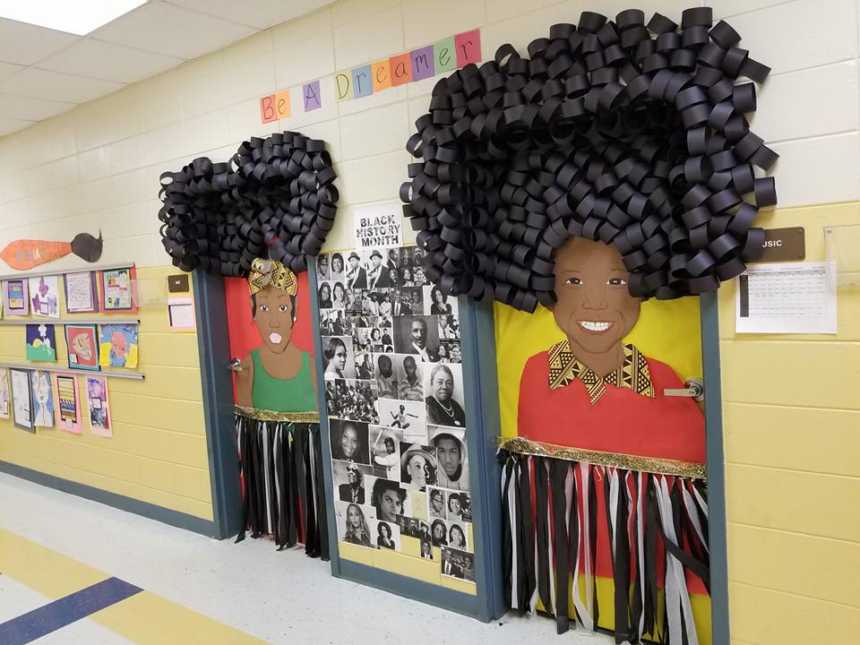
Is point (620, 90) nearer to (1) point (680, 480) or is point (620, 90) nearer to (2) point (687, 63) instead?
(2) point (687, 63)

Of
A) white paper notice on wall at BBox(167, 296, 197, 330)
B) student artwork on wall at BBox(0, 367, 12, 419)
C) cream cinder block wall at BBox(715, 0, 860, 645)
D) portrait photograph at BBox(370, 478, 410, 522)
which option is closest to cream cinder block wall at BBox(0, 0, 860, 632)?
cream cinder block wall at BBox(715, 0, 860, 645)

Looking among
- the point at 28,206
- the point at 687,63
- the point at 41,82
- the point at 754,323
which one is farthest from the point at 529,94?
the point at 28,206

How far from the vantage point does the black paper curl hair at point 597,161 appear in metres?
1.88

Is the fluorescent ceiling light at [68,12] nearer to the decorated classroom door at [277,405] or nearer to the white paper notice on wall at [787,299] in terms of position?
the decorated classroom door at [277,405]

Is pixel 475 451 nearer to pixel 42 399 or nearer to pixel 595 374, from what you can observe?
pixel 595 374

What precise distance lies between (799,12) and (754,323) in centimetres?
85

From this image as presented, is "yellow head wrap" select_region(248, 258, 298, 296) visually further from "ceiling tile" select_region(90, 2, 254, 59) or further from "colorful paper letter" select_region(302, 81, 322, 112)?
"ceiling tile" select_region(90, 2, 254, 59)

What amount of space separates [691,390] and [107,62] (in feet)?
10.3

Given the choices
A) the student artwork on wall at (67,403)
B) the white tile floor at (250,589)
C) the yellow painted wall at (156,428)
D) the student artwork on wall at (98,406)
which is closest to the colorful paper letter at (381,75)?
the yellow painted wall at (156,428)

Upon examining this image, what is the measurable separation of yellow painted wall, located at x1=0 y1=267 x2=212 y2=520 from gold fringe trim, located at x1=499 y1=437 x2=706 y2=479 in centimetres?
190

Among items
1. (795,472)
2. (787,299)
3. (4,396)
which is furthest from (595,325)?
(4,396)

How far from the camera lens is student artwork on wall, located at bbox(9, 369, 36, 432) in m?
4.95

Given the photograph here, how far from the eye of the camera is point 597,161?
2195mm

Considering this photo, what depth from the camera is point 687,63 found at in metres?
1.90
